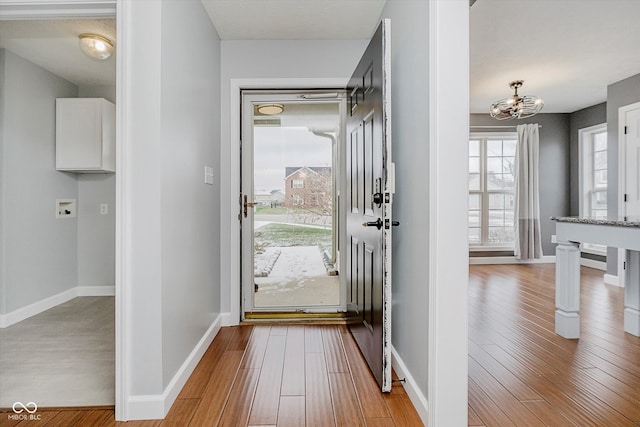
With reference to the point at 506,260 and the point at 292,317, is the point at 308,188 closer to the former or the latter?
the point at 292,317

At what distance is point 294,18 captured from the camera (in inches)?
110

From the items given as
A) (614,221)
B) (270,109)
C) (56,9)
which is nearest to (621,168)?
(614,221)

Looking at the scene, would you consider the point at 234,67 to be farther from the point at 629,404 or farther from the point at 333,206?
the point at 629,404

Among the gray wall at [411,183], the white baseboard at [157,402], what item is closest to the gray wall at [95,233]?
the white baseboard at [157,402]

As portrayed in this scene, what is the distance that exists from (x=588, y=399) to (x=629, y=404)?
0.18 metres

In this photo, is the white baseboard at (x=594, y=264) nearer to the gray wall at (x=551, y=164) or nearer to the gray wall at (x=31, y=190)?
the gray wall at (x=551, y=164)

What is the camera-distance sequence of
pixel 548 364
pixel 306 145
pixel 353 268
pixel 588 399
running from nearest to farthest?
pixel 588 399, pixel 548 364, pixel 353 268, pixel 306 145

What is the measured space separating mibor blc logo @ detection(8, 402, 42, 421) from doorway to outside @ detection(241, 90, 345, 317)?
1.70 m

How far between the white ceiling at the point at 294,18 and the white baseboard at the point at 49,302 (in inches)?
121

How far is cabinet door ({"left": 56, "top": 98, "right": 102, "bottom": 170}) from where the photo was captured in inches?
150

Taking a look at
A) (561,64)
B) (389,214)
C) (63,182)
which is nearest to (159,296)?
(389,214)

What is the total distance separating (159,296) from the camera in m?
1.80

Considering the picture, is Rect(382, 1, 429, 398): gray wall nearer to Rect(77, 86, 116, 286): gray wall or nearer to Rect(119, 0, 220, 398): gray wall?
Rect(119, 0, 220, 398): gray wall

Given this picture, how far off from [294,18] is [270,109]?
861 millimetres
